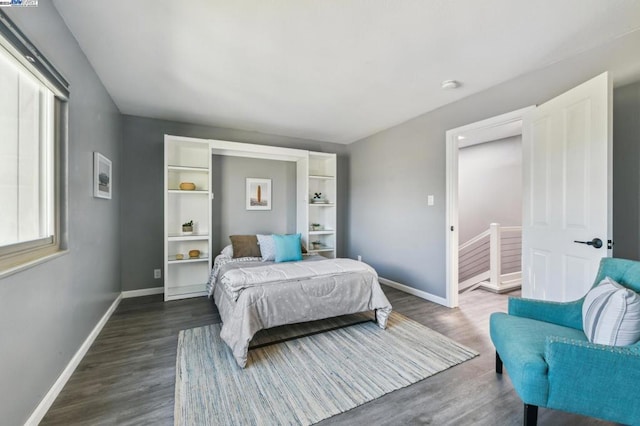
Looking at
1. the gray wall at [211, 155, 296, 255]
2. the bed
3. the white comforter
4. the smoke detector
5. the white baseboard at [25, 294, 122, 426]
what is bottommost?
the white baseboard at [25, 294, 122, 426]

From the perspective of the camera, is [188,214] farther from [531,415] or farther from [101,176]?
[531,415]

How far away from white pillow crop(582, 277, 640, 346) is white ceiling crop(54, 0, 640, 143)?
1.76 metres

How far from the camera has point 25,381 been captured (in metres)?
1.37

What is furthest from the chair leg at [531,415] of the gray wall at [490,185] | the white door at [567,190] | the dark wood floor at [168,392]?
the gray wall at [490,185]

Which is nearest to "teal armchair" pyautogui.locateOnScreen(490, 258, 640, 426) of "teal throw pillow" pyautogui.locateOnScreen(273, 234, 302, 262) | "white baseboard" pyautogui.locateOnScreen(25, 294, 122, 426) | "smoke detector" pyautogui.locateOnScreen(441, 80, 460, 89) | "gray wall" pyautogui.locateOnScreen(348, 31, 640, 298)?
"gray wall" pyautogui.locateOnScreen(348, 31, 640, 298)

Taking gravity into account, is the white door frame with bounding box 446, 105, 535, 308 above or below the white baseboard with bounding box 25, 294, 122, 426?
above

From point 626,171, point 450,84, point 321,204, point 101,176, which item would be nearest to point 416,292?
point 321,204

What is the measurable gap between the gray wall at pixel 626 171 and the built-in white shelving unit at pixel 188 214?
13.7ft

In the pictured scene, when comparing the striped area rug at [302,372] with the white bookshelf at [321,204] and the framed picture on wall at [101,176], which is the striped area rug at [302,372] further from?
the white bookshelf at [321,204]

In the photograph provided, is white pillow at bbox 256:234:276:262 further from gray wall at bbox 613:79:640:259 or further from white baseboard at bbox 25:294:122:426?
gray wall at bbox 613:79:640:259

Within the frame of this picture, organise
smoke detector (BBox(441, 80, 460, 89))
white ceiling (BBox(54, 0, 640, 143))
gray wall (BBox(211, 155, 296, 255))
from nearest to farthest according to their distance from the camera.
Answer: white ceiling (BBox(54, 0, 640, 143))
smoke detector (BBox(441, 80, 460, 89))
gray wall (BBox(211, 155, 296, 255))

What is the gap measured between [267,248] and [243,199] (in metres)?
1.17

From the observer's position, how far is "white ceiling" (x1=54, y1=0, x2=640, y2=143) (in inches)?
67.4

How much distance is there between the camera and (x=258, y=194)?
4.43m
